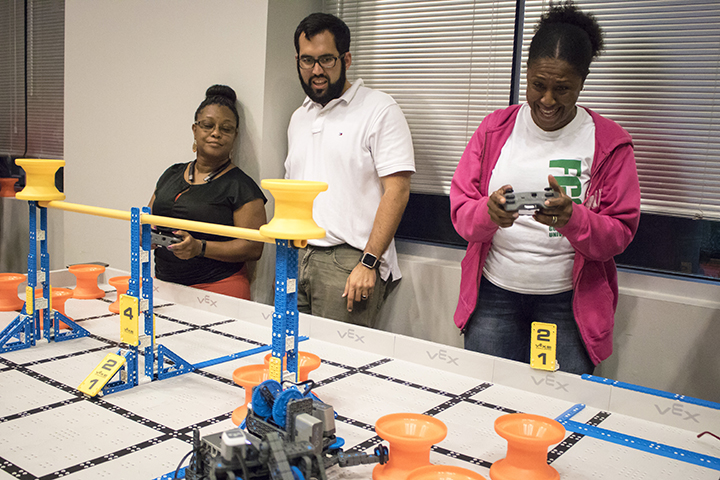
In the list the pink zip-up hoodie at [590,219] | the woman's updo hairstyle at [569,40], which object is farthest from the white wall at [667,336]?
the woman's updo hairstyle at [569,40]

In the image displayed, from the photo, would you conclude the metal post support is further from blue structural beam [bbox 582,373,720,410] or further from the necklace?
the necklace

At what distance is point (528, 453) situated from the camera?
111cm

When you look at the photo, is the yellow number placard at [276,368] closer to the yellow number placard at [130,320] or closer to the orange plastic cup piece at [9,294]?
the yellow number placard at [130,320]

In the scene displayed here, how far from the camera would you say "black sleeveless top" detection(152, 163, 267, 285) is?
2.67 m

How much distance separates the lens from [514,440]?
3.63 ft

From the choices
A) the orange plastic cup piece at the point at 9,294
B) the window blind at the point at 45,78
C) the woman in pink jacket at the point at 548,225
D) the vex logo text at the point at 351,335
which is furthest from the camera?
the window blind at the point at 45,78

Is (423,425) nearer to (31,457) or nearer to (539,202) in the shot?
(539,202)

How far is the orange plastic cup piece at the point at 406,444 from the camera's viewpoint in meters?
1.10

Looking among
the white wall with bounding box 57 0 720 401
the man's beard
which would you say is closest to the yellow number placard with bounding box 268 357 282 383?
the man's beard

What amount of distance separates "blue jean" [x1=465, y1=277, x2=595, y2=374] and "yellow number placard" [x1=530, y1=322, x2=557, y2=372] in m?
0.22

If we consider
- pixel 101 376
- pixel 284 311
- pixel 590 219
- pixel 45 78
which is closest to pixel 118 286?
pixel 101 376

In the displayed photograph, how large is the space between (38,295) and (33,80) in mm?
3585

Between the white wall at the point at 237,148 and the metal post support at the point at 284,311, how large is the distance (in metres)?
1.57

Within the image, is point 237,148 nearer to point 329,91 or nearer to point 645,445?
point 329,91
